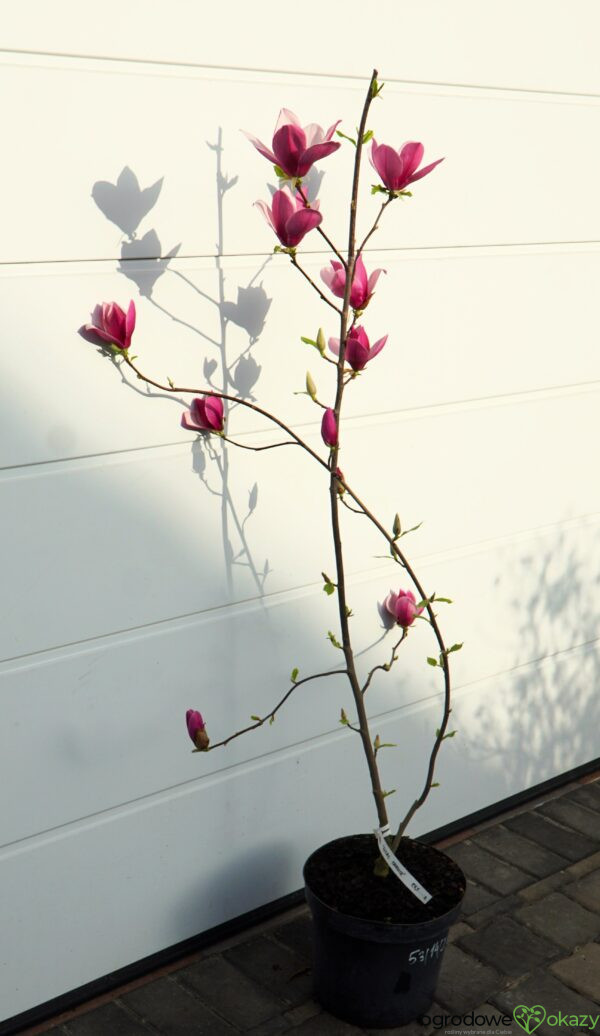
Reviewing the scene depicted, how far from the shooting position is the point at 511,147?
284 centimetres

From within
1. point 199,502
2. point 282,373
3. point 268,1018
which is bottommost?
point 268,1018

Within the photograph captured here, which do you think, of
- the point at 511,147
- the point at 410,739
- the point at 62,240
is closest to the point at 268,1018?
the point at 410,739

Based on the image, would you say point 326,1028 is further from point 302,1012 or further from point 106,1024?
point 106,1024

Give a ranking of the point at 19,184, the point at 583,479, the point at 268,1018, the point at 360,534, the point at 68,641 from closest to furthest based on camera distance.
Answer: the point at 19,184, the point at 68,641, the point at 268,1018, the point at 360,534, the point at 583,479

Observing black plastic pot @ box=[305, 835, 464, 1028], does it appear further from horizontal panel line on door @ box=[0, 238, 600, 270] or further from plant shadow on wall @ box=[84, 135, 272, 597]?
horizontal panel line on door @ box=[0, 238, 600, 270]

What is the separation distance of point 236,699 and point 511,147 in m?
1.46

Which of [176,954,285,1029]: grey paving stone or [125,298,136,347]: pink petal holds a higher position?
[125,298,136,347]: pink petal

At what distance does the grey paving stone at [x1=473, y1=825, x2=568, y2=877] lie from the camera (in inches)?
120

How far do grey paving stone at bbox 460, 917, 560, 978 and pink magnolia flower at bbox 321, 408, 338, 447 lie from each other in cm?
125

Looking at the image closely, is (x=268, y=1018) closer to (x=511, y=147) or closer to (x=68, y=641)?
(x=68, y=641)

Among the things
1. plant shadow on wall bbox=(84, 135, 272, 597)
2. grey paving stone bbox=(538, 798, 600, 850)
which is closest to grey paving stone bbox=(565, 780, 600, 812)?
grey paving stone bbox=(538, 798, 600, 850)

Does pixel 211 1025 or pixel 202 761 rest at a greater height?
pixel 202 761

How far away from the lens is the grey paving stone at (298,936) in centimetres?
268

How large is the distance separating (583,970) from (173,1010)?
2.97 feet
